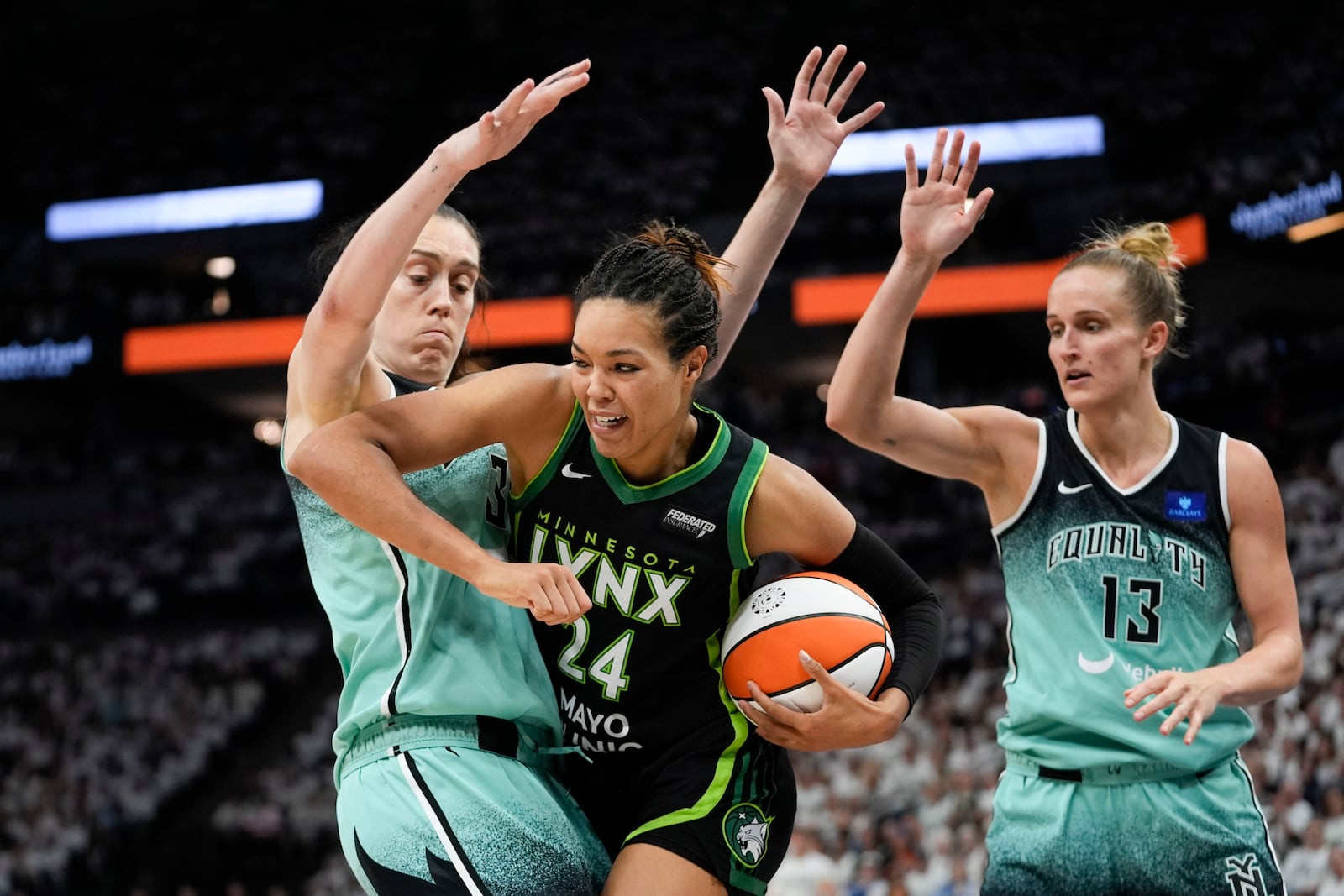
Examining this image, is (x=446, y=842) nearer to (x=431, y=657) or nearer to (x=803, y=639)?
(x=431, y=657)

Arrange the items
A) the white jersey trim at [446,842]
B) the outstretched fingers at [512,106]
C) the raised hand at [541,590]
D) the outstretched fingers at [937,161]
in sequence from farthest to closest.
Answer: the outstretched fingers at [937,161]
the outstretched fingers at [512,106]
the white jersey trim at [446,842]
the raised hand at [541,590]

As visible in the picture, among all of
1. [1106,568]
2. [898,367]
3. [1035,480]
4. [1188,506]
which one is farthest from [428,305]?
[1188,506]

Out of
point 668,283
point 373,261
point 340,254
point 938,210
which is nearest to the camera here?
point 373,261

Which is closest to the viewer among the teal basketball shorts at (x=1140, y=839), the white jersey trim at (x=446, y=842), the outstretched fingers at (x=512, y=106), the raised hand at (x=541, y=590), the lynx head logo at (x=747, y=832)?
the raised hand at (x=541, y=590)

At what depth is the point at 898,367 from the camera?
364 cm

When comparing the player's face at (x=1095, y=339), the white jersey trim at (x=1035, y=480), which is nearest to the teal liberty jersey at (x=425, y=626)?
the white jersey trim at (x=1035, y=480)

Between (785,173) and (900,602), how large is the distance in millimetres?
1247

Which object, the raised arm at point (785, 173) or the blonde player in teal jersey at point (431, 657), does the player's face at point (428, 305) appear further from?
the raised arm at point (785, 173)

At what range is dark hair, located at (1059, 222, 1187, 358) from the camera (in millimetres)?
3801

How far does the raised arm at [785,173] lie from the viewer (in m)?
3.92

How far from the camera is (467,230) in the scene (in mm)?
3627

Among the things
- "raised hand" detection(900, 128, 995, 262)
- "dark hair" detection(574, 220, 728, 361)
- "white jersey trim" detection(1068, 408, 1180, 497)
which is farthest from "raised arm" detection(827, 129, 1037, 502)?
"dark hair" detection(574, 220, 728, 361)

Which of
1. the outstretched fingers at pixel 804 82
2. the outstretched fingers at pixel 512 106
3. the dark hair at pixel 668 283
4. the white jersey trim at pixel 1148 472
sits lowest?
the white jersey trim at pixel 1148 472

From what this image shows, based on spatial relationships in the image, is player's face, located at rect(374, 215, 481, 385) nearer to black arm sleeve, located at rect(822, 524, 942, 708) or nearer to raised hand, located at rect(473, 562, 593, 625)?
raised hand, located at rect(473, 562, 593, 625)
